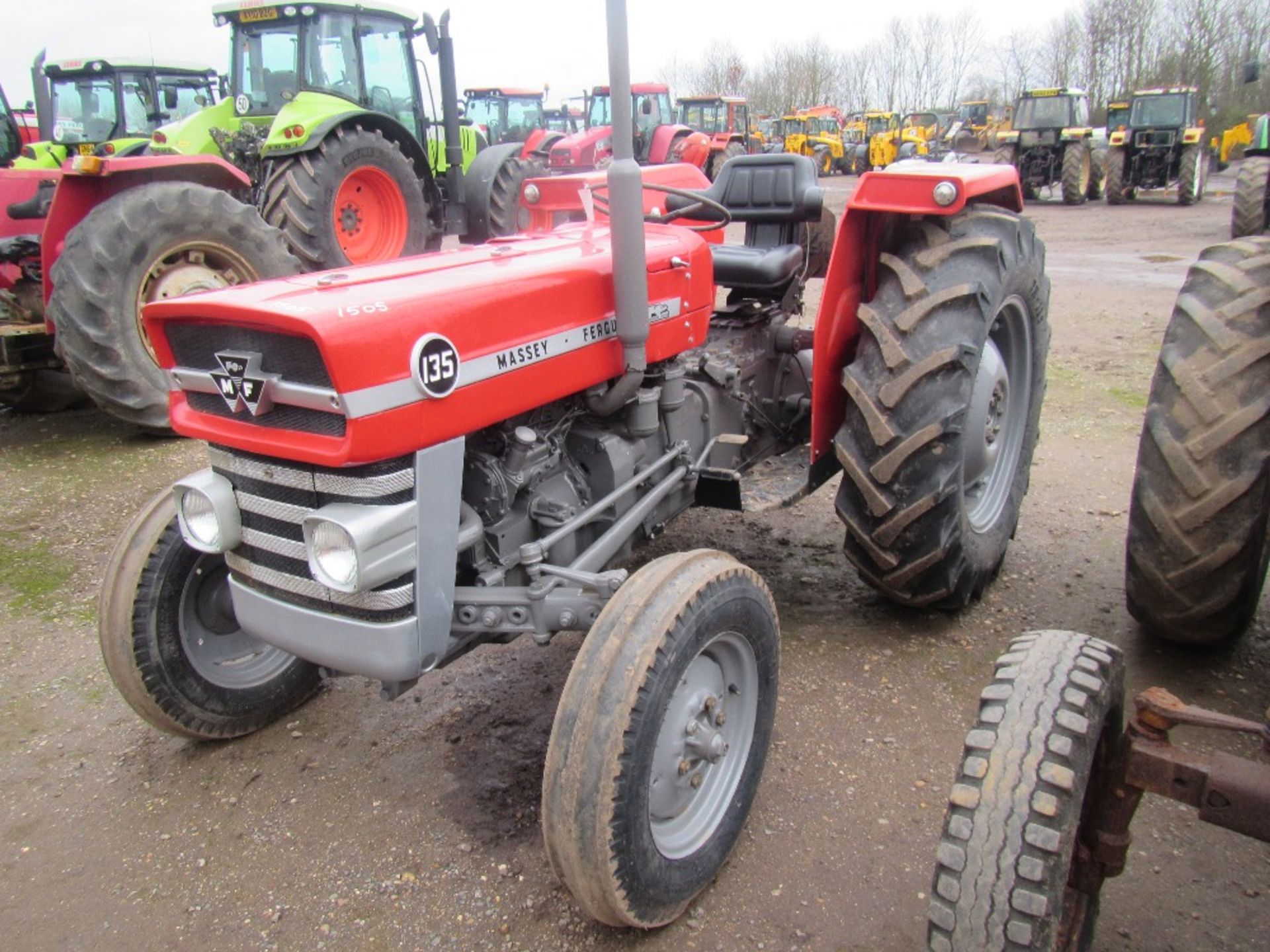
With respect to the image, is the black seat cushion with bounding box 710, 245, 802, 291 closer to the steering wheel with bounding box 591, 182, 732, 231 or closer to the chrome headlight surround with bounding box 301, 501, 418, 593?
the steering wheel with bounding box 591, 182, 732, 231

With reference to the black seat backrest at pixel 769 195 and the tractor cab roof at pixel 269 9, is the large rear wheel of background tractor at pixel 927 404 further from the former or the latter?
the tractor cab roof at pixel 269 9

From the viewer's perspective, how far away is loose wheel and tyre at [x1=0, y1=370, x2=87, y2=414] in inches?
244

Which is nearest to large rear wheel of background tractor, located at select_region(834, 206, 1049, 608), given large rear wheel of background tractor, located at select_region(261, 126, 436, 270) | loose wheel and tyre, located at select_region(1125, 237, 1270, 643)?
loose wheel and tyre, located at select_region(1125, 237, 1270, 643)

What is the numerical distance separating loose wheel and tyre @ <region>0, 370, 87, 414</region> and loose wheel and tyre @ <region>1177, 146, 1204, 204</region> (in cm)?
1777

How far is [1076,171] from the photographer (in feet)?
57.0

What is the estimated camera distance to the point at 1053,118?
18.2m

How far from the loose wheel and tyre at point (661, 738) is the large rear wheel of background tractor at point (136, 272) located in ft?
13.6

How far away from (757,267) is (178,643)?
243 cm

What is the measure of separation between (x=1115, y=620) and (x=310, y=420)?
2.72 metres

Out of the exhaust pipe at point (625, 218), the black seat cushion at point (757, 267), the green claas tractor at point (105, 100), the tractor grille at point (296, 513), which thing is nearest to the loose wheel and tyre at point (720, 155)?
the green claas tractor at point (105, 100)

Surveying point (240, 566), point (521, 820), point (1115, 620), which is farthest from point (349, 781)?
point (1115, 620)

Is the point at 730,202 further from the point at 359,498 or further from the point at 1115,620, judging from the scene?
the point at 359,498

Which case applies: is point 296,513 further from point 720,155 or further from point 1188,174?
point 1188,174

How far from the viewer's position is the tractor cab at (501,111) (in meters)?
18.5
